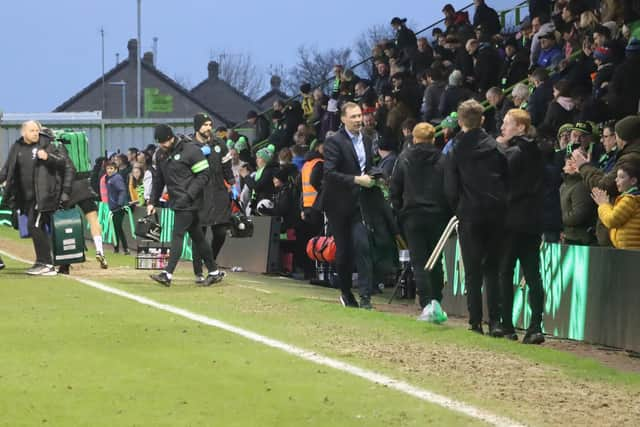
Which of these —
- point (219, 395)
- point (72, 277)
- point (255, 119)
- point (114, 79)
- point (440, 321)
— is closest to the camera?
point (219, 395)

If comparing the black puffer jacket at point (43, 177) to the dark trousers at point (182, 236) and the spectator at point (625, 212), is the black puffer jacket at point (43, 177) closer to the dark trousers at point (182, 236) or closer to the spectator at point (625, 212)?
the dark trousers at point (182, 236)

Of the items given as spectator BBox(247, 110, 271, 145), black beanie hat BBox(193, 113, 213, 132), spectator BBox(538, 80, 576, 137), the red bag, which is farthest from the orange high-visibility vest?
spectator BBox(247, 110, 271, 145)

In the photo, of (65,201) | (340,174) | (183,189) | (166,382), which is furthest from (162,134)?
(166,382)

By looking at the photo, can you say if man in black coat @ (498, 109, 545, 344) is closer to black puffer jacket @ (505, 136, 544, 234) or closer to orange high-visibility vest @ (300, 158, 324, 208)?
black puffer jacket @ (505, 136, 544, 234)

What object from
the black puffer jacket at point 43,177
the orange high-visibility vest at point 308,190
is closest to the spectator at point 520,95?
the orange high-visibility vest at point 308,190

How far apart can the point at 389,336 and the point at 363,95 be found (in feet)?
50.0

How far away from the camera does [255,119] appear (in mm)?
35812

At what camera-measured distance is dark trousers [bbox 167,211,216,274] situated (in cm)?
1698

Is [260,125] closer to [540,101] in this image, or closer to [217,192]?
[217,192]

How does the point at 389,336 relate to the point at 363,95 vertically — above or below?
below

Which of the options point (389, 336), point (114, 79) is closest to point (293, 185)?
point (389, 336)

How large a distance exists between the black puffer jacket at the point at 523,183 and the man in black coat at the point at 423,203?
1.73 meters

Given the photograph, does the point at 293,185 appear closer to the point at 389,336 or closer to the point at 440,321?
the point at 440,321

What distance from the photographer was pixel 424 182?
1421 centimetres
